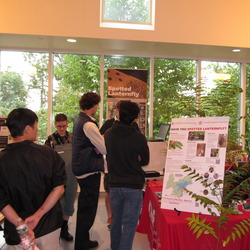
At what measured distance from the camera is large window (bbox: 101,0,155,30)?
4.62 meters

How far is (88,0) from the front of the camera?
421cm

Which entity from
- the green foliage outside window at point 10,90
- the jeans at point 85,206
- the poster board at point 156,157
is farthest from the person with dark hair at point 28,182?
the green foliage outside window at point 10,90

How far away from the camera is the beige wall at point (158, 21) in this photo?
13.6ft

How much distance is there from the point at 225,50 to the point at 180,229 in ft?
13.3

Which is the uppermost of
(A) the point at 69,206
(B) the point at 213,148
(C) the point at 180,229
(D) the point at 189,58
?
(D) the point at 189,58

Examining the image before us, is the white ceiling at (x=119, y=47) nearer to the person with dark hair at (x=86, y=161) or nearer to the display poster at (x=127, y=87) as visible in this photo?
the display poster at (x=127, y=87)

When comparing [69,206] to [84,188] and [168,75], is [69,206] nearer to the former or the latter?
[84,188]

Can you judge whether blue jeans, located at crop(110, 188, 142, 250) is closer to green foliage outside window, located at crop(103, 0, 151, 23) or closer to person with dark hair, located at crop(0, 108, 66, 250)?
person with dark hair, located at crop(0, 108, 66, 250)

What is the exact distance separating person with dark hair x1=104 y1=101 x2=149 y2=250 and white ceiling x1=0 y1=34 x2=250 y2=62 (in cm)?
273

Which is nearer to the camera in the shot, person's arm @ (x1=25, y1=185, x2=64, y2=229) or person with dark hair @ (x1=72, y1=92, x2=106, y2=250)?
person's arm @ (x1=25, y1=185, x2=64, y2=229)

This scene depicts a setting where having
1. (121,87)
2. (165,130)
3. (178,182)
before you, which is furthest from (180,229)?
(121,87)

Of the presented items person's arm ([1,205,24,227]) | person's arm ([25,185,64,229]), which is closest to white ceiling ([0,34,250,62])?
person's arm ([25,185,64,229])

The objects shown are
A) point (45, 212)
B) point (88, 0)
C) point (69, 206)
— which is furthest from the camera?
point (88, 0)

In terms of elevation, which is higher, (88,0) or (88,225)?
(88,0)
